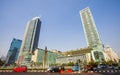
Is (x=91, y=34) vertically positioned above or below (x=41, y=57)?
above

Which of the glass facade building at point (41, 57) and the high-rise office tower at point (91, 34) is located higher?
the high-rise office tower at point (91, 34)

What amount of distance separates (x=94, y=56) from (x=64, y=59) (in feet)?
119

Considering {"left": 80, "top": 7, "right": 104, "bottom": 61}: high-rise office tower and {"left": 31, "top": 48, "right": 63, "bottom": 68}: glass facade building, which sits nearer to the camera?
{"left": 31, "top": 48, "right": 63, "bottom": 68}: glass facade building

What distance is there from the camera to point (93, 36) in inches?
7313

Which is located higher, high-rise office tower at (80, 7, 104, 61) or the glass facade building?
high-rise office tower at (80, 7, 104, 61)

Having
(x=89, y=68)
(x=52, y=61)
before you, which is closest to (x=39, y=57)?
(x=52, y=61)

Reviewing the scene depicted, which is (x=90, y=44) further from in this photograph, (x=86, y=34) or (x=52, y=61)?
(x=52, y=61)

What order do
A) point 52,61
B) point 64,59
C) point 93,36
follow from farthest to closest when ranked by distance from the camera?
point 93,36
point 52,61
point 64,59

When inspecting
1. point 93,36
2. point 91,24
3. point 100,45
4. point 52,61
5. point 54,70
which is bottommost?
point 54,70

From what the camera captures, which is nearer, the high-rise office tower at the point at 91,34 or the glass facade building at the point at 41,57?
the glass facade building at the point at 41,57

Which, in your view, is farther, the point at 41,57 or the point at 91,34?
the point at 91,34

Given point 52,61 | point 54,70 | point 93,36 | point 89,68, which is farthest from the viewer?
point 93,36

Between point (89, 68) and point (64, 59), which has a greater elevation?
point (64, 59)

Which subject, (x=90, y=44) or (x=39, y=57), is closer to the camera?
(x=39, y=57)
